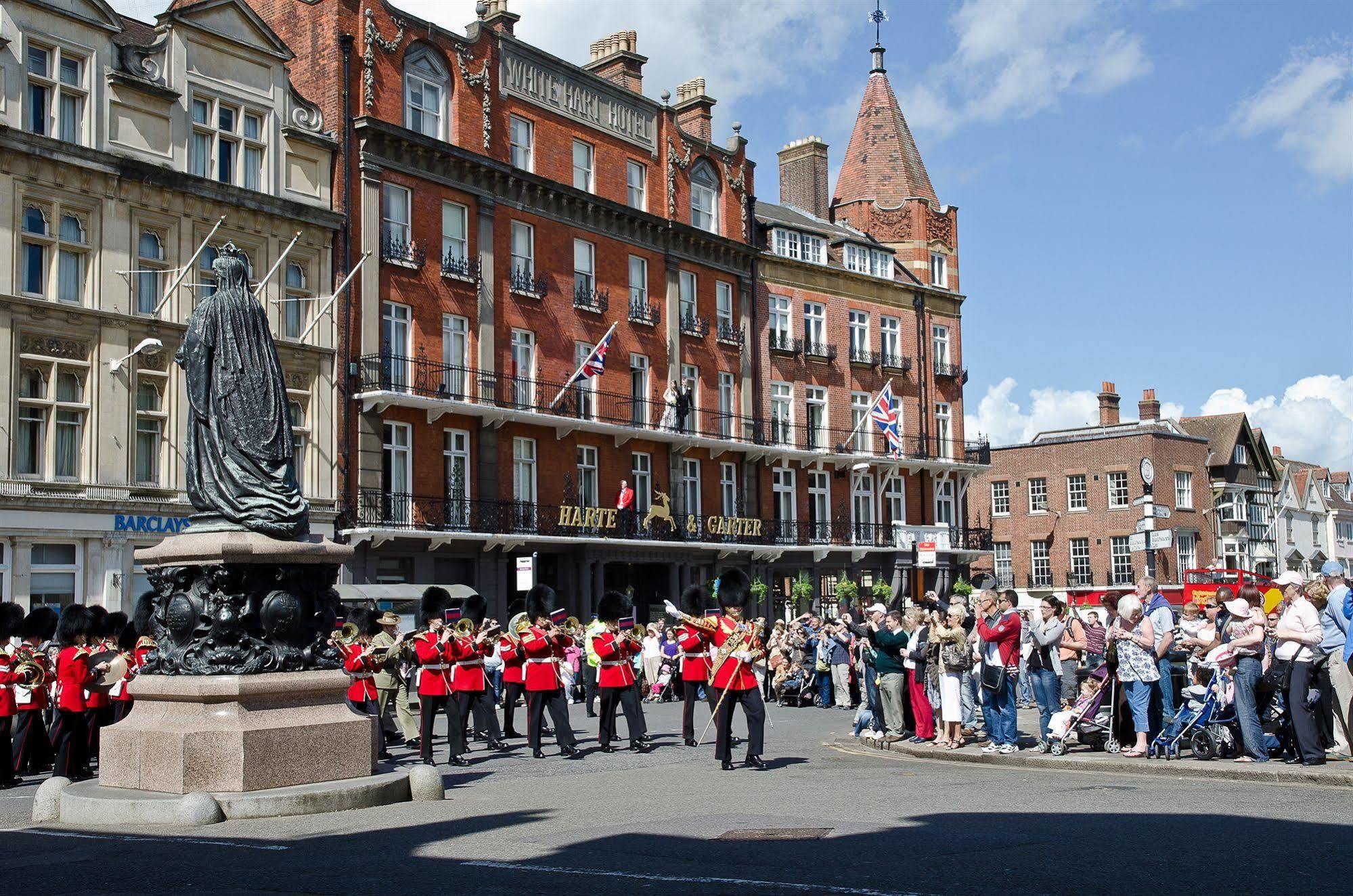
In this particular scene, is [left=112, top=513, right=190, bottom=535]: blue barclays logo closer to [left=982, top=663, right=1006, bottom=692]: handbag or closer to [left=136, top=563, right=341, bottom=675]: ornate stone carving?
[left=136, top=563, right=341, bottom=675]: ornate stone carving

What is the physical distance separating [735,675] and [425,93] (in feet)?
77.7

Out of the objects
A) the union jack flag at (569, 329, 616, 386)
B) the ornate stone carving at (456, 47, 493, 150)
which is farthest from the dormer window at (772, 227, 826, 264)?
the ornate stone carving at (456, 47, 493, 150)

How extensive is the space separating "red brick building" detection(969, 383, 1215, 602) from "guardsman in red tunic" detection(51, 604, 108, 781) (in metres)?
47.6

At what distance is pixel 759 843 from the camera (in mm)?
9930

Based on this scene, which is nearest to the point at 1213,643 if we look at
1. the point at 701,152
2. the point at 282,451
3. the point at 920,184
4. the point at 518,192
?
the point at 282,451

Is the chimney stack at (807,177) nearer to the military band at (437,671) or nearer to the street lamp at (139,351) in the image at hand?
the street lamp at (139,351)

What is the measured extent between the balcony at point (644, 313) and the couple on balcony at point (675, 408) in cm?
184

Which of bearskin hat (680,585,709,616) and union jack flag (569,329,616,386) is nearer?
bearskin hat (680,585,709,616)

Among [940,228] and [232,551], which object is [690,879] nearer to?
[232,551]

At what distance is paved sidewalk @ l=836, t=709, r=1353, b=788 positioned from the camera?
1338 cm

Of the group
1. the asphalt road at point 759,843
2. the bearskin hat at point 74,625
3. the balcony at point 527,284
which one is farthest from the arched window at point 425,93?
the asphalt road at point 759,843

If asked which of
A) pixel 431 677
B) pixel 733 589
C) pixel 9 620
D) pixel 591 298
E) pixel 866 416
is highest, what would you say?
pixel 591 298

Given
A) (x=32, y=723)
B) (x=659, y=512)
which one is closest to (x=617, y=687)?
(x=32, y=723)

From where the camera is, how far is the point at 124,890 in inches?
334
